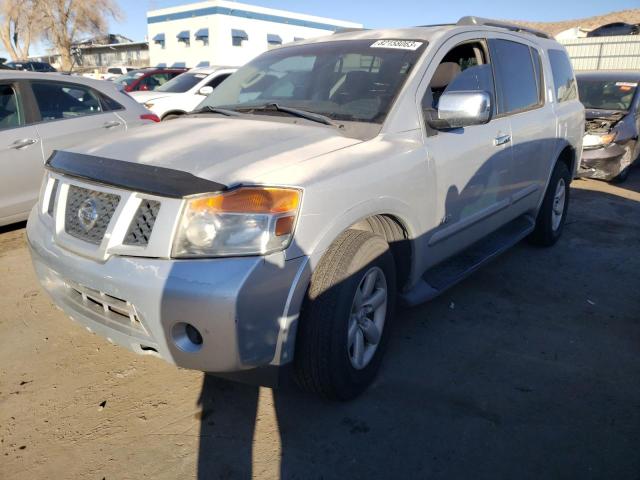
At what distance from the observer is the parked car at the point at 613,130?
304 inches

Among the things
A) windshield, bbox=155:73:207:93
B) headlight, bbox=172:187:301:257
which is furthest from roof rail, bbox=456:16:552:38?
windshield, bbox=155:73:207:93

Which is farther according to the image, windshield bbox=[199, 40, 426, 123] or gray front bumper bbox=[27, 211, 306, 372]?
windshield bbox=[199, 40, 426, 123]

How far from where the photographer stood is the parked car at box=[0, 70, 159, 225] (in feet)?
15.4

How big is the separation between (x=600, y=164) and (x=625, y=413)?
20.4 ft

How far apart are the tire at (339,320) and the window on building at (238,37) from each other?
119 feet

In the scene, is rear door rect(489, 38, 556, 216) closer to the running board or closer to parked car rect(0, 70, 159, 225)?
the running board

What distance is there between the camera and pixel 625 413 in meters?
2.60

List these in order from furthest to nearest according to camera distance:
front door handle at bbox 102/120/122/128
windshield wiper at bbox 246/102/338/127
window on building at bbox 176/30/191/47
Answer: window on building at bbox 176/30/191/47
front door handle at bbox 102/120/122/128
windshield wiper at bbox 246/102/338/127

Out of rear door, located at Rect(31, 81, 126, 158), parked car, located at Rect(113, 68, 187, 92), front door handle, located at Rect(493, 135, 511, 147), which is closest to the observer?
front door handle, located at Rect(493, 135, 511, 147)

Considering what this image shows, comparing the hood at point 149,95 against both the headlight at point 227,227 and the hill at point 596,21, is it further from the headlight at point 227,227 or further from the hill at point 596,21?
the hill at point 596,21

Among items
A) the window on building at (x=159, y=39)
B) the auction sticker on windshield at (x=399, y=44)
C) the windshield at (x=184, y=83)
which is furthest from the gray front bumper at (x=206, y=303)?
the window on building at (x=159, y=39)

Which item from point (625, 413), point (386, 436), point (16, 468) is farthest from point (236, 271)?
point (625, 413)

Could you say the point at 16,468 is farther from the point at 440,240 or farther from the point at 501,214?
the point at 501,214

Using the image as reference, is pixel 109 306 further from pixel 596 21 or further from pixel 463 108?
pixel 596 21
